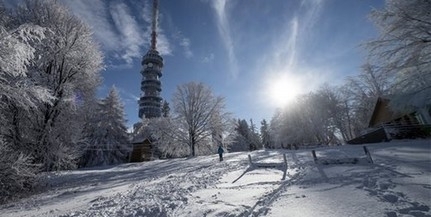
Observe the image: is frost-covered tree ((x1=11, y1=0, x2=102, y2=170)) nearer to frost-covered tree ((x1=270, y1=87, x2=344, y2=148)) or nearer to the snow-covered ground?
the snow-covered ground

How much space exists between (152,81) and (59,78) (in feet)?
256

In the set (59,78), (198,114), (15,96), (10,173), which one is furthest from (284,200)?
(198,114)

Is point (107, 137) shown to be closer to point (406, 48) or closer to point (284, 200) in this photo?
point (284, 200)

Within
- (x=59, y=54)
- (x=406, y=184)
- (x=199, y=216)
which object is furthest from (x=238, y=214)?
(x=59, y=54)

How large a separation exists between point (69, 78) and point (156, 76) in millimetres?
79625

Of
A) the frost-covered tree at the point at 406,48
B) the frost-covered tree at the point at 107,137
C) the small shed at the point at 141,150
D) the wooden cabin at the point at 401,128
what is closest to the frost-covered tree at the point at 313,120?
the wooden cabin at the point at 401,128

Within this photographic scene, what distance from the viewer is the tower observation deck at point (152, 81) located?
3465 inches

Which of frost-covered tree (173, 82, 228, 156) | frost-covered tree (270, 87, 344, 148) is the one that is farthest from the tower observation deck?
frost-covered tree (173, 82, 228, 156)

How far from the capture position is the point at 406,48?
1490 cm

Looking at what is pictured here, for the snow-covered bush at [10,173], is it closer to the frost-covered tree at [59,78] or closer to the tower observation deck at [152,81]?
the frost-covered tree at [59,78]

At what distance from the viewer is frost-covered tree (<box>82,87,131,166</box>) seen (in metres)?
33.5

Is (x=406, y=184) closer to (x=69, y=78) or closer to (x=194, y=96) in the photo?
(x=69, y=78)

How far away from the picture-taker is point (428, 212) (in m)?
4.20

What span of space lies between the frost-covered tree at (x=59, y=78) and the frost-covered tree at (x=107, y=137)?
19.2 metres
